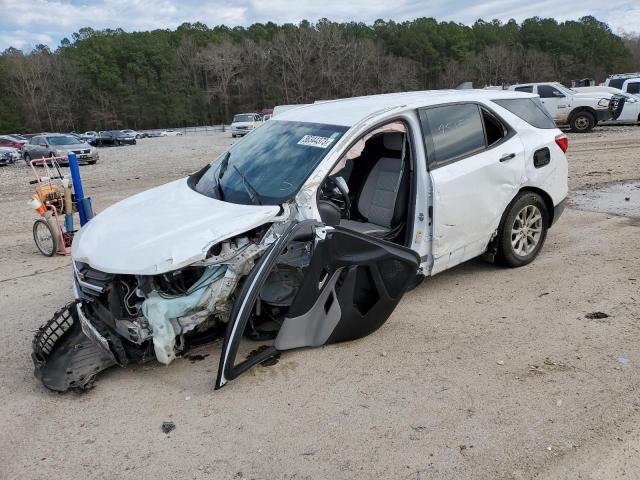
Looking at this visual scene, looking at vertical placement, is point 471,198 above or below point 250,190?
below

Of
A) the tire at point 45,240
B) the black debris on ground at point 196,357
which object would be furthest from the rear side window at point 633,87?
the black debris on ground at point 196,357

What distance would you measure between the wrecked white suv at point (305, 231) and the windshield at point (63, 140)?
22025mm

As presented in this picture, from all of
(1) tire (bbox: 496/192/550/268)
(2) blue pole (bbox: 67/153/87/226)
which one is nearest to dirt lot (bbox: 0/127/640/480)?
(1) tire (bbox: 496/192/550/268)

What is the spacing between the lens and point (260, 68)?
98000 millimetres

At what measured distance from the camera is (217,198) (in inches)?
160

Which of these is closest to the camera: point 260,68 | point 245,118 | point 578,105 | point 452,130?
point 452,130

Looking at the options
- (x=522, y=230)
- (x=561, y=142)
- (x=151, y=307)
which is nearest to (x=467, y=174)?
(x=522, y=230)

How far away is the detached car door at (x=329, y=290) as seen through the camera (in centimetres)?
320

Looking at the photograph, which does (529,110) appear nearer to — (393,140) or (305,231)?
(393,140)

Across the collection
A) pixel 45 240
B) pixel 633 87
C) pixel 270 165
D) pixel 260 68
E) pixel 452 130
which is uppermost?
pixel 260 68

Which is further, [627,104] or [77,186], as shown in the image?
[627,104]

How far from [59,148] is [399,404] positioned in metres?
24.4

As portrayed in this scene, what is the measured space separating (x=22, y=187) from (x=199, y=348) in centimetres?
1442

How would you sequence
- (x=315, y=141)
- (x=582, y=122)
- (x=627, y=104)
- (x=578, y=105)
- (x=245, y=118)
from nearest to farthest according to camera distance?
(x=315, y=141) → (x=578, y=105) → (x=582, y=122) → (x=627, y=104) → (x=245, y=118)
